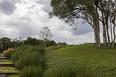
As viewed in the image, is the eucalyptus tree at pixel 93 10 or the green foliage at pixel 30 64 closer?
the green foliage at pixel 30 64

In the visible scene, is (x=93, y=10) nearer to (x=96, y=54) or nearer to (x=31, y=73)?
(x=96, y=54)

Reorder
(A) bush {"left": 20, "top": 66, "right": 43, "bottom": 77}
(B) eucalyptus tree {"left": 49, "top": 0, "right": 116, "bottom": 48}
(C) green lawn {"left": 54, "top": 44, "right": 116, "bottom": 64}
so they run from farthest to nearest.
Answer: (B) eucalyptus tree {"left": 49, "top": 0, "right": 116, "bottom": 48}, (C) green lawn {"left": 54, "top": 44, "right": 116, "bottom": 64}, (A) bush {"left": 20, "top": 66, "right": 43, "bottom": 77}

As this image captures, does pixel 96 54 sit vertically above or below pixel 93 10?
below

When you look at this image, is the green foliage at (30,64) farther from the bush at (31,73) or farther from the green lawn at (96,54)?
the green lawn at (96,54)

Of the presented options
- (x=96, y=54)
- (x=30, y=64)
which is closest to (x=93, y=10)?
(x=96, y=54)

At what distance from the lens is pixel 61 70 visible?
3578mm

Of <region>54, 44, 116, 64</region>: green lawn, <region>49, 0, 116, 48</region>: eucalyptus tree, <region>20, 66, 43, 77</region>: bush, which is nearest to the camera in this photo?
<region>20, 66, 43, 77</region>: bush

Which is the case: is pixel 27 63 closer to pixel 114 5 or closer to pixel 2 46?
pixel 114 5

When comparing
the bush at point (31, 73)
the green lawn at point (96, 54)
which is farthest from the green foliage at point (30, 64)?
the green lawn at point (96, 54)

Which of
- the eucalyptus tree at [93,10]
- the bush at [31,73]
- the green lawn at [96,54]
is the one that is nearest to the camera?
the bush at [31,73]

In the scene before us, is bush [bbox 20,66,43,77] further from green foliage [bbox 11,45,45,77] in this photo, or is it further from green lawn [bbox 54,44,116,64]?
green lawn [bbox 54,44,116,64]

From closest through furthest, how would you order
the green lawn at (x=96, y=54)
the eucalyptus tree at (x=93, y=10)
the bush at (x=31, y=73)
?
1. the bush at (x=31, y=73)
2. the green lawn at (x=96, y=54)
3. the eucalyptus tree at (x=93, y=10)

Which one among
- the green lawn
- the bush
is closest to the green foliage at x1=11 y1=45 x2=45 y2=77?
the bush

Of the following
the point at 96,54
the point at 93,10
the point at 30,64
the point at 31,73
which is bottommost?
the point at 31,73
